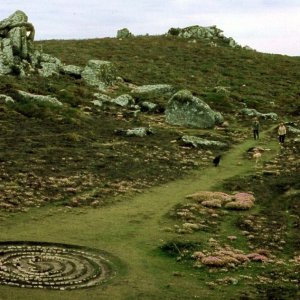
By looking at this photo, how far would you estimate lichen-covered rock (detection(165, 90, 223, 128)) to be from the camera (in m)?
66.2

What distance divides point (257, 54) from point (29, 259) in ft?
384

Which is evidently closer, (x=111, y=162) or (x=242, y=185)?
(x=242, y=185)

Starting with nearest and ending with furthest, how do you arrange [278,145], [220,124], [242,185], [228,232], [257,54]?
[228,232], [242,185], [278,145], [220,124], [257,54]

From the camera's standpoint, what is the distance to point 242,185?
40844 mm

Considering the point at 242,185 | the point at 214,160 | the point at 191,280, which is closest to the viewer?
the point at 191,280

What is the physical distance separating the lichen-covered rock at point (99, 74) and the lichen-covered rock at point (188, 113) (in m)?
16.1

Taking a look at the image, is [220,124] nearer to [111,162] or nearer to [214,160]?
[214,160]

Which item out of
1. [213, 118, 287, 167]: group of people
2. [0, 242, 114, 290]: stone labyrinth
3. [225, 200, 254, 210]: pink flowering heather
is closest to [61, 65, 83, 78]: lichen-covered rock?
[213, 118, 287, 167]: group of people

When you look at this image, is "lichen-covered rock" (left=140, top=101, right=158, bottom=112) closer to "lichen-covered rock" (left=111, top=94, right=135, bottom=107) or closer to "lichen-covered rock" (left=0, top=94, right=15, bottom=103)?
"lichen-covered rock" (left=111, top=94, right=135, bottom=107)

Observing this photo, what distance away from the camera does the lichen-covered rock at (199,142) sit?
179ft

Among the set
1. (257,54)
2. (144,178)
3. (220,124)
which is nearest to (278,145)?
(220,124)

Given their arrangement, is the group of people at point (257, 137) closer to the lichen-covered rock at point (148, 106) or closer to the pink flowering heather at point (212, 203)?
the pink flowering heather at point (212, 203)

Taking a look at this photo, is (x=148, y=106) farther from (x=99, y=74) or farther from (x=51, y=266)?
(x=51, y=266)

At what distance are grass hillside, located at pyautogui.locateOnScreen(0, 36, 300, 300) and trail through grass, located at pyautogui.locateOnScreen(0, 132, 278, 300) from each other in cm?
6
